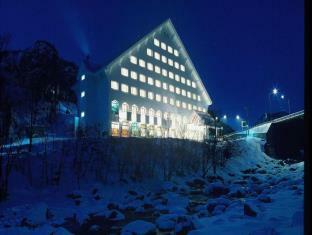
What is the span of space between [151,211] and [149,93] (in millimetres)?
29519

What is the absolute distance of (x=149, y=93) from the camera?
41.8 metres

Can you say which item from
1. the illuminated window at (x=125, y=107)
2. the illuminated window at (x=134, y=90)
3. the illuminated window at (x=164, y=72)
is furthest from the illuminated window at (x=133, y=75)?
the illuminated window at (x=164, y=72)

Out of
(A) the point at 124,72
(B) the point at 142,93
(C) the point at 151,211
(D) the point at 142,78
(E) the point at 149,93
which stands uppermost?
(A) the point at 124,72

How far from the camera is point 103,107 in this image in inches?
1401

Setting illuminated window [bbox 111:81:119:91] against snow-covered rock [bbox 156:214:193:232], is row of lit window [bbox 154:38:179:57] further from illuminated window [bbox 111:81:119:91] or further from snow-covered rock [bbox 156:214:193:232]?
snow-covered rock [bbox 156:214:193:232]

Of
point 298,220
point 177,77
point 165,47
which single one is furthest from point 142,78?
point 298,220

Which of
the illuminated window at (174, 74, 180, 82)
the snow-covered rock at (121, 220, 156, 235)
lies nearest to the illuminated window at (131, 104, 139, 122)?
the illuminated window at (174, 74, 180, 82)

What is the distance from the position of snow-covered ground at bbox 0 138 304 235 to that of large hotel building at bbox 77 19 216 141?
41.4ft

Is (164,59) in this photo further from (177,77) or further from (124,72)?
(124,72)

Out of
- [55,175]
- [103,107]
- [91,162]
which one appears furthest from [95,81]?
[55,175]

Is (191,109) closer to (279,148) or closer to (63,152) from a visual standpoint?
(279,148)

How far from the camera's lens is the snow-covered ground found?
7.80 m

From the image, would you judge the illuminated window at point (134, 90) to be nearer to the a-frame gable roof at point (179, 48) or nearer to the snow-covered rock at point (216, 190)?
the a-frame gable roof at point (179, 48)

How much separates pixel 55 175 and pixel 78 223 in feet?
28.6
